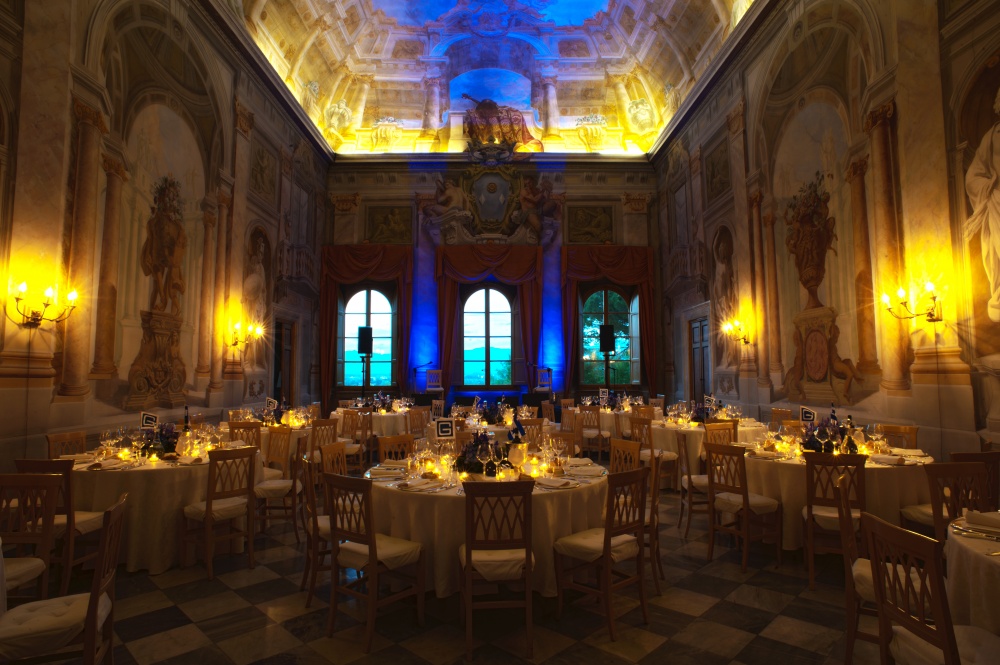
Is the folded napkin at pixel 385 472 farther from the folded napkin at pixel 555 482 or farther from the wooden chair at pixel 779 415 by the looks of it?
the wooden chair at pixel 779 415

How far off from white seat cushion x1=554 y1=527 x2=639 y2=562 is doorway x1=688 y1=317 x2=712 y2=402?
8.62 m

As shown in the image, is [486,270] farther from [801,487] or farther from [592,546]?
[592,546]

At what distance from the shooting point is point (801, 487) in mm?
4945

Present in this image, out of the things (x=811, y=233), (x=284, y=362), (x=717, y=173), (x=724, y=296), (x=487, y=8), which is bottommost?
(x=284, y=362)

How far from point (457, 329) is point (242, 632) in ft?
39.0

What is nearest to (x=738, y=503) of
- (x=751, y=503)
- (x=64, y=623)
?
(x=751, y=503)

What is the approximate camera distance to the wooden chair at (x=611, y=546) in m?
3.66

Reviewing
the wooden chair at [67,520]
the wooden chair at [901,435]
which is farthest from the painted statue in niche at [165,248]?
the wooden chair at [901,435]

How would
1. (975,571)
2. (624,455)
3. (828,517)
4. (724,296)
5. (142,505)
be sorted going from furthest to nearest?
(724,296) → (624,455) → (142,505) → (828,517) → (975,571)

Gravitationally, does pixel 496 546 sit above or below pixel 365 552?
above

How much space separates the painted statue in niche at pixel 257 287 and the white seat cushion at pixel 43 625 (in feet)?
26.3

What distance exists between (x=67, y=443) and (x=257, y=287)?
5.64m

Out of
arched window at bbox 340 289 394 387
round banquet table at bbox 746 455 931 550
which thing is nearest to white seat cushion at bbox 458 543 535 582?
round banquet table at bbox 746 455 931 550

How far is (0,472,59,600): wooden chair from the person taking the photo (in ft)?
11.2
